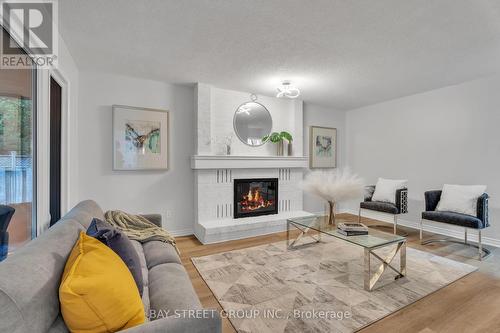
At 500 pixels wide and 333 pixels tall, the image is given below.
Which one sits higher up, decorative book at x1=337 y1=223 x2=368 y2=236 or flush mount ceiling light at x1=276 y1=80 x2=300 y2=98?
flush mount ceiling light at x1=276 y1=80 x2=300 y2=98

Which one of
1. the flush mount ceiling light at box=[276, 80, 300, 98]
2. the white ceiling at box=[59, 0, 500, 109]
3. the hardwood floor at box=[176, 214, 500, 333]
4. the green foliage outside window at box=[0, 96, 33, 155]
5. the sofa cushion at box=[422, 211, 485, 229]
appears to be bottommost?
the hardwood floor at box=[176, 214, 500, 333]

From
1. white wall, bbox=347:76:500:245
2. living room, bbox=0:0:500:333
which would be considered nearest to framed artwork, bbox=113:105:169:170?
living room, bbox=0:0:500:333

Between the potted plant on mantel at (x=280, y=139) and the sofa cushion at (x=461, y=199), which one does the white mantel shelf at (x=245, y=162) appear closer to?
the potted plant on mantel at (x=280, y=139)

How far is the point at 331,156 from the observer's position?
5398 millimetres

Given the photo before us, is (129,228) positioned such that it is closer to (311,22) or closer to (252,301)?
(252,301)

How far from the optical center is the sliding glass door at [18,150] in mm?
1561

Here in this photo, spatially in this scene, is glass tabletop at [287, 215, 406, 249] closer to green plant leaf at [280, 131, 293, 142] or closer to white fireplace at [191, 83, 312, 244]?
white fireplace at [191, 83, 312, 244]

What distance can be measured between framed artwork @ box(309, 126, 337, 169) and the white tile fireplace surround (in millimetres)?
966

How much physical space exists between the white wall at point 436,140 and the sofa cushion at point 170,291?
13.8ft

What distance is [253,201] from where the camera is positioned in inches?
167

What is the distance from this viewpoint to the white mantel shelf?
12.1 feet

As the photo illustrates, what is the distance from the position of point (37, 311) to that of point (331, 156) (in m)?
5.30

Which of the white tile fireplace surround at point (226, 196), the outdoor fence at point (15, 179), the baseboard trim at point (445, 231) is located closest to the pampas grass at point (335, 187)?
the white tile fireplace surround at point (226, 196)

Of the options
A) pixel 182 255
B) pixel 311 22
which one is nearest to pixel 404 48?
pixel 311 22
